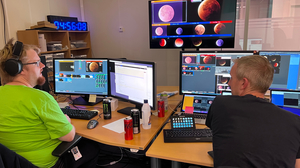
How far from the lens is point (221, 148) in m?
1.06

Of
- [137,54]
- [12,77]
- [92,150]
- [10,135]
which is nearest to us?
[10,135]

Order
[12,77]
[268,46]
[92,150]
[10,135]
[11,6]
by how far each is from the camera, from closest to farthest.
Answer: [10,135] → [12,77] → [92,150] → [11,6] → [268,46]

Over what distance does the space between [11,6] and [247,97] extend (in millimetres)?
3425

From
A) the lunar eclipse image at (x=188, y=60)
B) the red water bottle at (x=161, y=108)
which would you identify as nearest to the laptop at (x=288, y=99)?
the lunar eclipse image at (x=188, y=60)

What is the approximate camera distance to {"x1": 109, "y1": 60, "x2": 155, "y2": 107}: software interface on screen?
66.3 inches

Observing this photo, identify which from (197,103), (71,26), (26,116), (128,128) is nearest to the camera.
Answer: (26,116)

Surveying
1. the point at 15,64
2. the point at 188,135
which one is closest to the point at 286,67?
the point at 188,135

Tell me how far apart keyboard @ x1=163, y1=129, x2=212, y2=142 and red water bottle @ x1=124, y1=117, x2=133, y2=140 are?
0.24 metres

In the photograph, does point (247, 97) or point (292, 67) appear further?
point (292, 67)

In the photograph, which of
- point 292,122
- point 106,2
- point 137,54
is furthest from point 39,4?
point 292,122

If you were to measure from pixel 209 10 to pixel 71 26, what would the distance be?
Result: 255 centimetres

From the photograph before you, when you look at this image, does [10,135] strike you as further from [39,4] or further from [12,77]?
[39,4]

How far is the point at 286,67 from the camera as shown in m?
1.76

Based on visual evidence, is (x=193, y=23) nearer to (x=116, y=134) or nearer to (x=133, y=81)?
(x=133, y=81)
